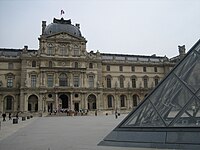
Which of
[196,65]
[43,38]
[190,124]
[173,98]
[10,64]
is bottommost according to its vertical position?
[190,124]

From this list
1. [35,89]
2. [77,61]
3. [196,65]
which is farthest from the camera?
[77,61]

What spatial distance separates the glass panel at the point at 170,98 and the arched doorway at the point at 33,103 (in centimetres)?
4072

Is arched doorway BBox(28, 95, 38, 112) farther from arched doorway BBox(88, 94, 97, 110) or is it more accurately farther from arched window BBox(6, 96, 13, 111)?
arched doorway BBox(88, 94, 97, 110)

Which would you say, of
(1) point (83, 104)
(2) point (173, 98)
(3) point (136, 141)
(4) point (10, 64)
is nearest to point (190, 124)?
(2) point (173, 98)

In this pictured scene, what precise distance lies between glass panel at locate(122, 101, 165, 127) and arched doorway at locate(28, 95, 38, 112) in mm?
40415

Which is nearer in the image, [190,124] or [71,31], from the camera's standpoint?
[190,124]

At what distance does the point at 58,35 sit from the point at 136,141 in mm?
43304

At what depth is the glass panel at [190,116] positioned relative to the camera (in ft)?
25.9

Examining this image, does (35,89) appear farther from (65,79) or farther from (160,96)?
(160,96)

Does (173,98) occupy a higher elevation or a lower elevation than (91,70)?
lower

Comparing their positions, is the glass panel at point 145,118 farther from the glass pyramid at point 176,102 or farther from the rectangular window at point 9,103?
the rectangular window at point 9,103

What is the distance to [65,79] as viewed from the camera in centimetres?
4844

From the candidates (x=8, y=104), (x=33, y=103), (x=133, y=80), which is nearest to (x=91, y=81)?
(x=133, y=80)

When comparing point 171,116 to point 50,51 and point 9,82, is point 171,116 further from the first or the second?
point 9,82
